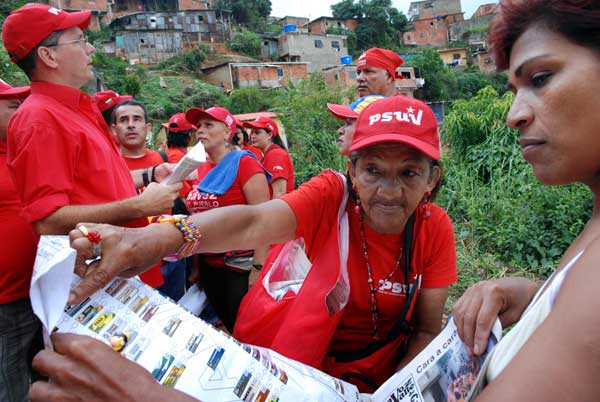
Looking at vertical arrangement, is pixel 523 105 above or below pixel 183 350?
above

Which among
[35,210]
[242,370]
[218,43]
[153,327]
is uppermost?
[218,43]

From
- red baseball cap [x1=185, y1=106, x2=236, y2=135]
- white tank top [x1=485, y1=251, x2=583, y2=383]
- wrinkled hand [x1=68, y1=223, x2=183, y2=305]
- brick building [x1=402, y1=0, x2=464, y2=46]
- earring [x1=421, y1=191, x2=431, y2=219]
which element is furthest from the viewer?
brick building [x1=402, y1=0, x2=464, y2=46]

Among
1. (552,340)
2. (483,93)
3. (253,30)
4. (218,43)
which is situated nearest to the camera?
(552,340)

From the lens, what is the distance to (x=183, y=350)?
0.94m

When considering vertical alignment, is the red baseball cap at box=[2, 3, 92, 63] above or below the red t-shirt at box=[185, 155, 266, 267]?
above

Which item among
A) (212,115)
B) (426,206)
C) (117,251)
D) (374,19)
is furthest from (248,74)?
(117,251)

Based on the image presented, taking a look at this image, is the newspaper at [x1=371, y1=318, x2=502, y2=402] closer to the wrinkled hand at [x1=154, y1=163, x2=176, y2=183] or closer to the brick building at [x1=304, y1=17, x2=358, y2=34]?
the wrinkled hand at [x1=154, y1=163, x2=176, y2=183]

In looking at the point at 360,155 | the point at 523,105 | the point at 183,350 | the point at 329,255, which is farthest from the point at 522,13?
the point at 183,350

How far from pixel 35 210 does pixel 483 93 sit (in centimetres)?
806

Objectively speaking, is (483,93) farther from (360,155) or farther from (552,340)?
(552,340)

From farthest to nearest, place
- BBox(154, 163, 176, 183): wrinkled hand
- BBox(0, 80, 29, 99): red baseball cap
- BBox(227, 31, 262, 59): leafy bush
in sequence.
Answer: BBox(227, 31, 262, 59): leafy bush, BBox(154, 163, 176, 183): wrinkled hand, BBox(0, 80, 29, 99): red baseball cap

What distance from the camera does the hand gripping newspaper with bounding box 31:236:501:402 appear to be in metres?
0.88

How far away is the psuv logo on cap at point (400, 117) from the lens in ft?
5.29

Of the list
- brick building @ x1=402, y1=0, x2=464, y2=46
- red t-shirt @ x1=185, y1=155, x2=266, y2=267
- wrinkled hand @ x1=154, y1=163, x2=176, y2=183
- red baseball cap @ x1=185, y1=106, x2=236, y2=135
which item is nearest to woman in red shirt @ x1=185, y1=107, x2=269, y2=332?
red t-shirt @ x1=185, y1=155, x2=266, y2=267
